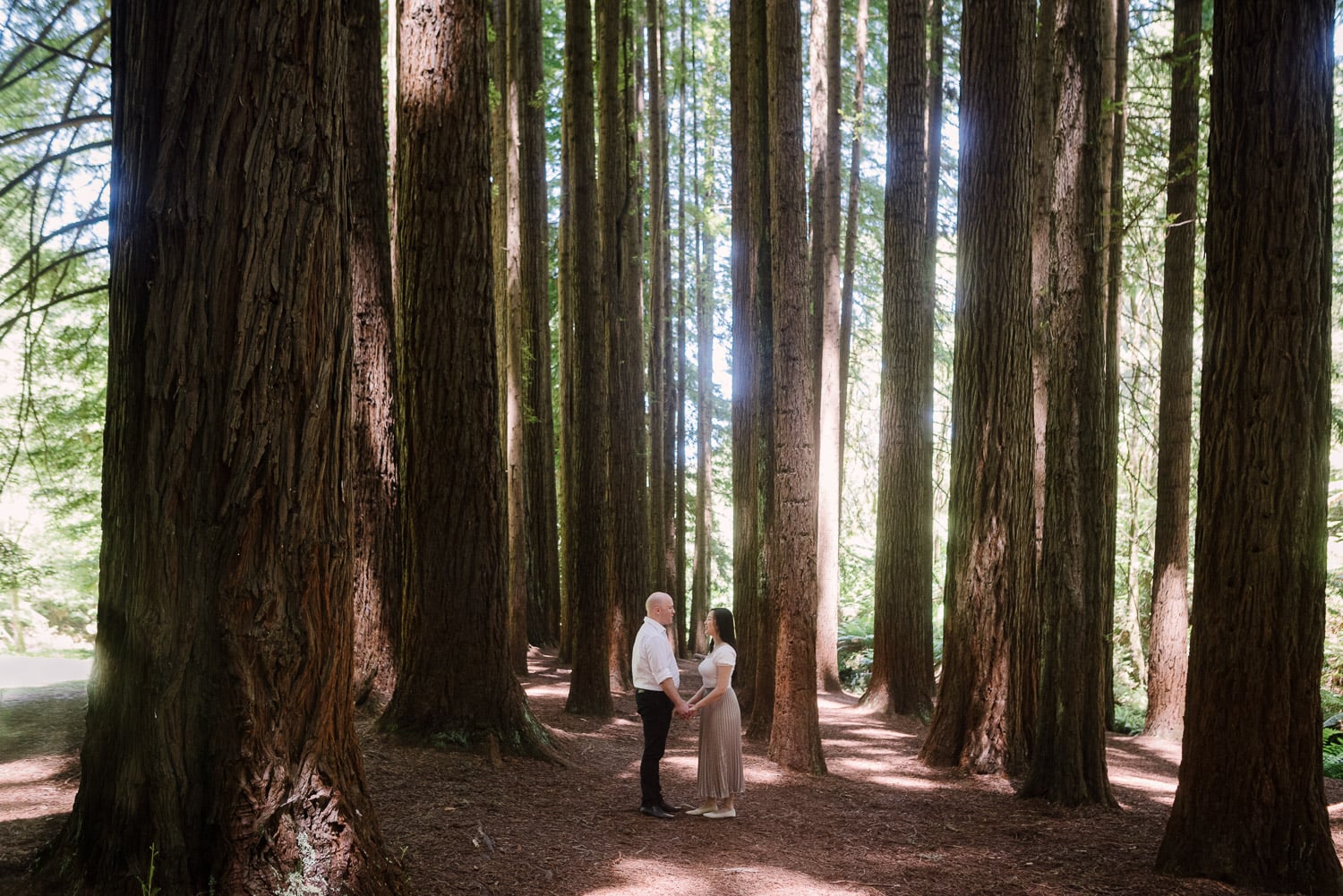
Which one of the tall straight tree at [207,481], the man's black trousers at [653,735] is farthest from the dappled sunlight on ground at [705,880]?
the tall straight tree at [207,481]

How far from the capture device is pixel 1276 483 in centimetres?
545

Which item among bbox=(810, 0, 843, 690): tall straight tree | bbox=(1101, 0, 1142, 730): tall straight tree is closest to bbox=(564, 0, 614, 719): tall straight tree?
bbox=(810, 0, 843, 690): tall straight tree

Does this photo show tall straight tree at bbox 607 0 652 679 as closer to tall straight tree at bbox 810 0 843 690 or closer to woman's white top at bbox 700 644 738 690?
tall straight tree at bbox 810 0 843 690

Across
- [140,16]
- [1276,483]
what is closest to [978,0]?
[1276,483]

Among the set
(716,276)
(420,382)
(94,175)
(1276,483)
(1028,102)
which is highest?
(716,276)

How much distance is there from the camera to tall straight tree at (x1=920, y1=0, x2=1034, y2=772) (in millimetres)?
9172

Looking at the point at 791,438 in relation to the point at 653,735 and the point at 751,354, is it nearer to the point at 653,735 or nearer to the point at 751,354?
the point at 653,735

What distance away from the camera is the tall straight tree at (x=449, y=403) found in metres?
7.89

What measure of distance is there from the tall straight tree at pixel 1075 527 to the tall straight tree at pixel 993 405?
1189 millimetres

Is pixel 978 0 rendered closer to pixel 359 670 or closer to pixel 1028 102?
pixel 1028 102

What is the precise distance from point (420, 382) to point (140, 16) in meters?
4.18

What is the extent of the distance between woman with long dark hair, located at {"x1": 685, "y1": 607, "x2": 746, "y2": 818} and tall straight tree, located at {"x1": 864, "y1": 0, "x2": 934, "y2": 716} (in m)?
6.20

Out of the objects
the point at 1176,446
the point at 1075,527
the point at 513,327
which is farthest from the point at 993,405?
the point at 513,327

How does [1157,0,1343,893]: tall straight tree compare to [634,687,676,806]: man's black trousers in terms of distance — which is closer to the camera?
[1157,0,1343,893]: tall straight tree
